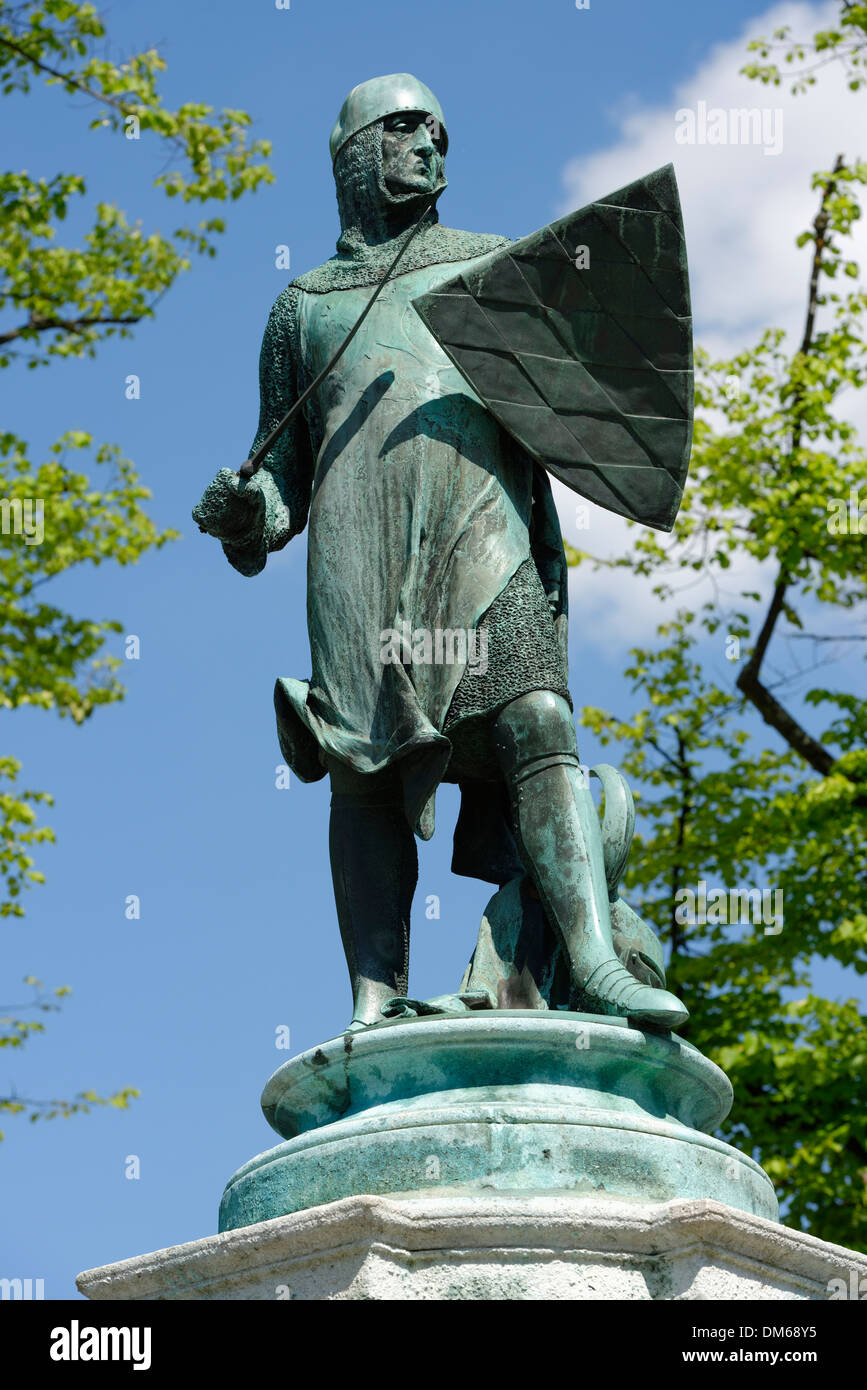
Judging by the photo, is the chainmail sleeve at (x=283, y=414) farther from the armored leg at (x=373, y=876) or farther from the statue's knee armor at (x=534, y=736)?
the statue's knee armor at (x=534, y=736)

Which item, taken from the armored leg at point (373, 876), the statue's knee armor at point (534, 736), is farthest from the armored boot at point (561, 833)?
the armored leg at point (373, 876)

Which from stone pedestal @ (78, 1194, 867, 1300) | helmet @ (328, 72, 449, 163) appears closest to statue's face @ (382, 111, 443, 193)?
helmet @ (328, 72, 449, 163)

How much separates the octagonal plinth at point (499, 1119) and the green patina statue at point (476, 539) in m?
0.30

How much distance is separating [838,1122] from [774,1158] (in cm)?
45

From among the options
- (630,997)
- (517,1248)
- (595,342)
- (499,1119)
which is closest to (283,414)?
(595,342)

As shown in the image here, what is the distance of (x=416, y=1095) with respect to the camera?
15.5 ft

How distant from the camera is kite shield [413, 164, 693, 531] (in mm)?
5500

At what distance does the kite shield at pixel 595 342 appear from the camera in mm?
5500

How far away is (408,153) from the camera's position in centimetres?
593

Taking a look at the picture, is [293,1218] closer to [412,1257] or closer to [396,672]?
[412,1257]

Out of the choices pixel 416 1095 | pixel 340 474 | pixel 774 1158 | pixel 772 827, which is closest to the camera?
pixel 416 1095

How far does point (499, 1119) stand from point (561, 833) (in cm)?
90
